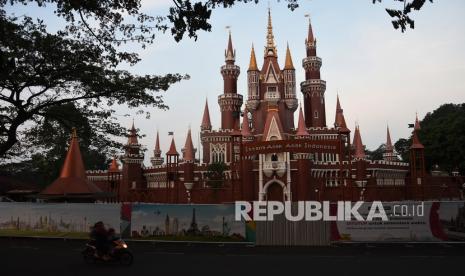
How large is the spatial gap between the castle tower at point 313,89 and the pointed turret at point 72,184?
138 feet

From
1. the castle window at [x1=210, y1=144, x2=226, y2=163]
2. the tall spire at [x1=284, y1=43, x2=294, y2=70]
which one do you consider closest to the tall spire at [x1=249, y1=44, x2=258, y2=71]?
the tall spire at [x1=284, y1=43, x2=294, y2=70]

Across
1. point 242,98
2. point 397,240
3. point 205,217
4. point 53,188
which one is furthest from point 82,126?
point 242,98

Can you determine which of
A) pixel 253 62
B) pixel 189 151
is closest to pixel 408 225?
pixel 189 151

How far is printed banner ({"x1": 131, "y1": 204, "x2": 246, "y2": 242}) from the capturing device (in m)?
18.8

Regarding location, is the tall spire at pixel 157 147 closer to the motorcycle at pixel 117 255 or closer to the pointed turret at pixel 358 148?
the pointed turret at pixel 358 148

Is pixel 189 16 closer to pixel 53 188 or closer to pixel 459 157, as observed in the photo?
pixel 53 188

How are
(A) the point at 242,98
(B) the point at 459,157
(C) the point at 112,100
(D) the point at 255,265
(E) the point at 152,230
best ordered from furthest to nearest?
(A) the point at 242,98 < (B) the point at 459,157 < (E) the point at 152,230 < (C) the point at 112,100 < (D) the point at 255,265

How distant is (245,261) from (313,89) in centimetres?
5121

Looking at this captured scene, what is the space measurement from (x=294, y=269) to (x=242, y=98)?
179 feet

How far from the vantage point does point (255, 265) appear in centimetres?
1191

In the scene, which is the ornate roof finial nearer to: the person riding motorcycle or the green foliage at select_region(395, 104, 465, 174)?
the green foliage at select_region(395, 104, 465, 174)

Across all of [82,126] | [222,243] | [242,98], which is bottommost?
[222,243]

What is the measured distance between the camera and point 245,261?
1278 centimetres
